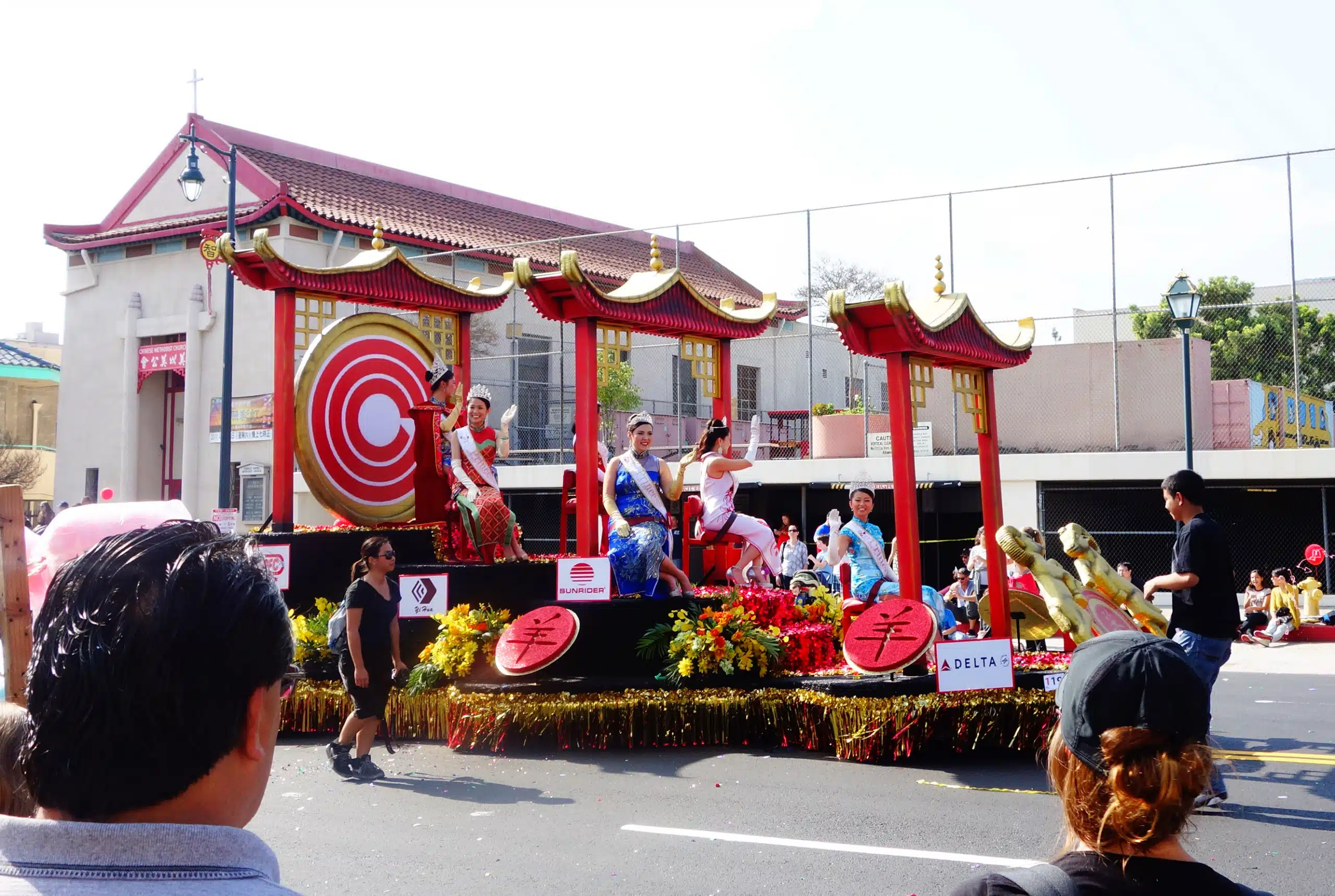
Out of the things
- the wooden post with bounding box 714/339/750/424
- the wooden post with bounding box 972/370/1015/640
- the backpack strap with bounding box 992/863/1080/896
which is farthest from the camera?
the wooden post with bounding box 714/339/750/424

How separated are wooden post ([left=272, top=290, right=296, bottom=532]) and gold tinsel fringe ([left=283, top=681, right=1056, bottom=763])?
2.09 m

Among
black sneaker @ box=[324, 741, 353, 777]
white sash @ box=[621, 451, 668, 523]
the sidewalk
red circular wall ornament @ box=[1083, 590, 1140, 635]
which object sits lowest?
the sidewalk

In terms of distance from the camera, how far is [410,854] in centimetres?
598

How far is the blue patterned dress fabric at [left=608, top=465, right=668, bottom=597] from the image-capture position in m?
9.70

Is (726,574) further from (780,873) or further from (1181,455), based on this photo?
(1181,455)

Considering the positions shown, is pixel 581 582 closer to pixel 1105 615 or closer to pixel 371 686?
pixel 371 686

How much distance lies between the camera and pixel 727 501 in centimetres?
1077

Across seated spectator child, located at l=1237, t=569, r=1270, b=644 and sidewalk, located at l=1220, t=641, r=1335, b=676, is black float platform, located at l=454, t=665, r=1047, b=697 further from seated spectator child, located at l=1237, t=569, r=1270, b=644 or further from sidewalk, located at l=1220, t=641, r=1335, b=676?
seated spectator child, located at l=1237, t=569, r=1270, b=644

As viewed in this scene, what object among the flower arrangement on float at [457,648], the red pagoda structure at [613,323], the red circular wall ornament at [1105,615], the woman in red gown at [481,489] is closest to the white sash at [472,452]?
the woman in red gown at [481,489]

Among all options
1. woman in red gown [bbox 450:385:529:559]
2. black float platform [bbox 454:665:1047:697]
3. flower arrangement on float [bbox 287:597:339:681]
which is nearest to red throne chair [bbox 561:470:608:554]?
woman in red gown [bbox 450:385:529:559]

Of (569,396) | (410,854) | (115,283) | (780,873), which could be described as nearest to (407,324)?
(410,854)

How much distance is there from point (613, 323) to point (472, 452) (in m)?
1.72

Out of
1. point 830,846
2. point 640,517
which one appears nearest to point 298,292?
point 640,517

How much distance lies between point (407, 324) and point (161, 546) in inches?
414
